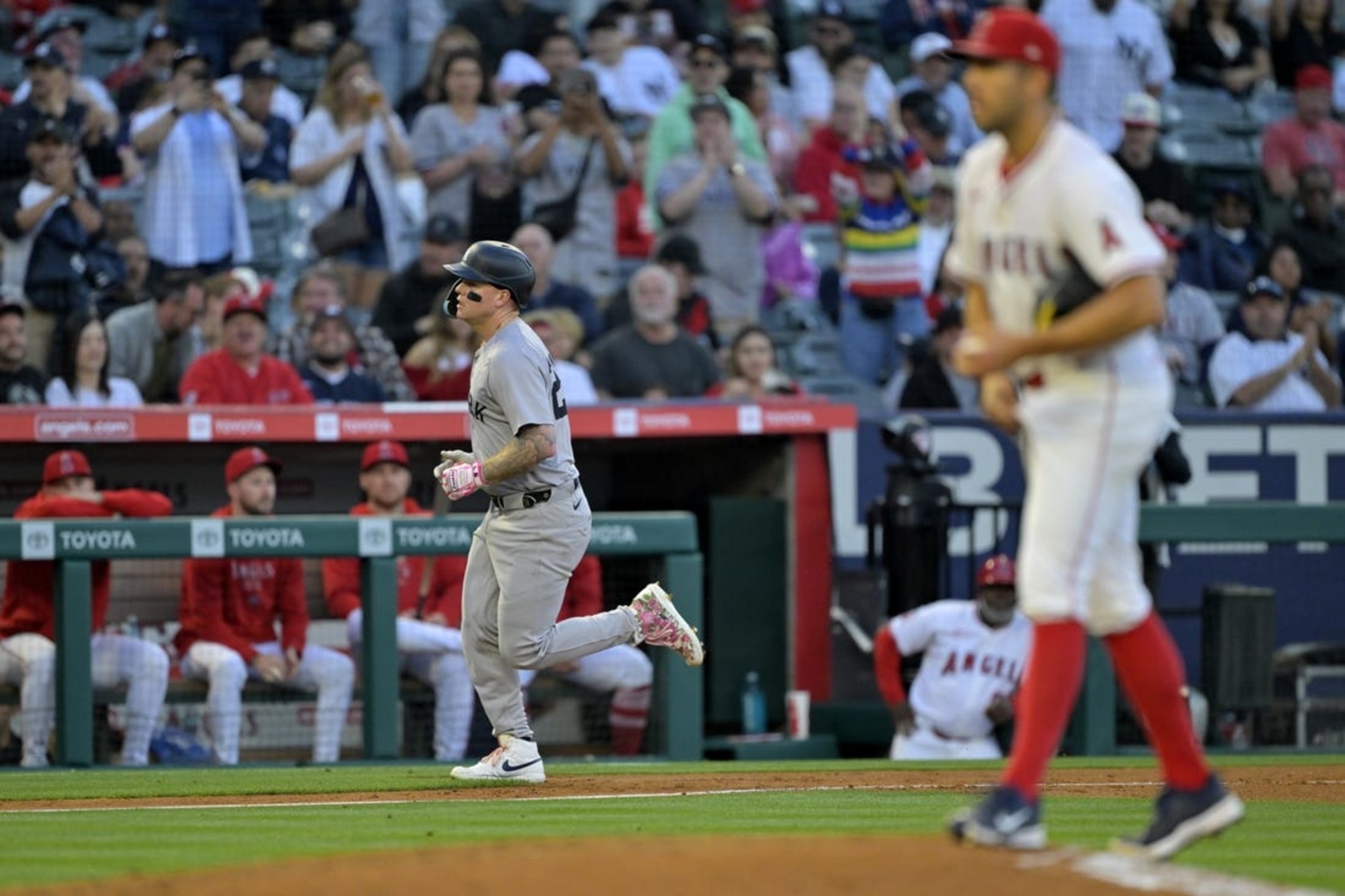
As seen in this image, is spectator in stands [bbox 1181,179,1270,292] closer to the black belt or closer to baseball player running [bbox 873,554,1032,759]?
baseball player running [bbox 873,554,1032,759]

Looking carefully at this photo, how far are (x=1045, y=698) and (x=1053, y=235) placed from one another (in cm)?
98

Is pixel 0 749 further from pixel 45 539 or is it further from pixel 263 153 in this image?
pixel 263 153

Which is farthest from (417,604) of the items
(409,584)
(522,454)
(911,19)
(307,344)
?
(911,19)

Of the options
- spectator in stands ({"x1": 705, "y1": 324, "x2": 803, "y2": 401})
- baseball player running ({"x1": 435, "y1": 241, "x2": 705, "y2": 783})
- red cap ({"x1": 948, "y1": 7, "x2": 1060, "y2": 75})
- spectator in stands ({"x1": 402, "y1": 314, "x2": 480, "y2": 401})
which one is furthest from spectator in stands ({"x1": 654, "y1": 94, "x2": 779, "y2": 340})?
red cap ({"x1": 948, "y1": 7, "x2": 1060, "y2": 75})

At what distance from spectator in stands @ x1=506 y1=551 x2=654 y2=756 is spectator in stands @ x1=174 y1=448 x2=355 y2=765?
77 centimetres

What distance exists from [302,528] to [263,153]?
3.87m

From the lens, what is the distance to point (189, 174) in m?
12.2

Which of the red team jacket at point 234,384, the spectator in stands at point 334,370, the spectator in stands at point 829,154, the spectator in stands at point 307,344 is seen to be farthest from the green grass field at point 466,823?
the spectator in stands at point 829,154

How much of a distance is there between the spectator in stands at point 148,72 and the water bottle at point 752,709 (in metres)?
5.14

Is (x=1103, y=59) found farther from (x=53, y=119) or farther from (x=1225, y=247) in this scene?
(x=53, y=119)

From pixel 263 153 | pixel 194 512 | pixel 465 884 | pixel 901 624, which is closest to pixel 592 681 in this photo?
pixel 901 624

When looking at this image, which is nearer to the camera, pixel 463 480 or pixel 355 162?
pixel 463 480

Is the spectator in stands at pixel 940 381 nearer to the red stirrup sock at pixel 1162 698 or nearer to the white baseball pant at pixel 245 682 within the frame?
the white baseball pant at pixel 245 682

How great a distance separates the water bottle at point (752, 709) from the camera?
35.3ft
